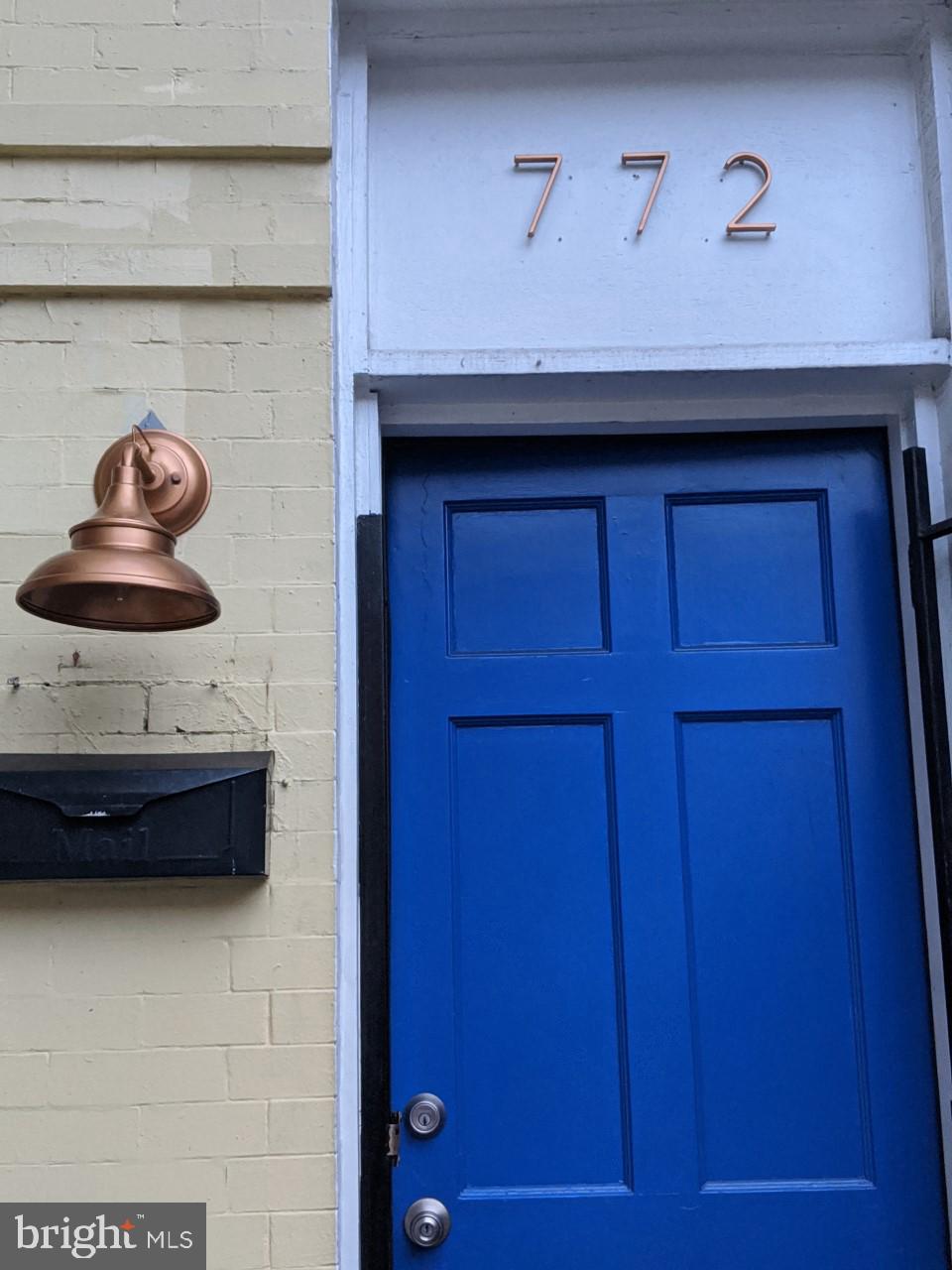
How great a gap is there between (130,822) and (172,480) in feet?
2.21

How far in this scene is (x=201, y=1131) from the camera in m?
2.20

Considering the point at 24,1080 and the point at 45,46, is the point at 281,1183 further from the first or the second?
the point at 45,46

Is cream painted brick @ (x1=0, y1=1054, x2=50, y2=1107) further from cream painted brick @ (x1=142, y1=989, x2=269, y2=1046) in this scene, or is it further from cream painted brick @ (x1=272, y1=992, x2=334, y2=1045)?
cream painted brick @ (x1=272, y1=992, x2=334, y2=1045)

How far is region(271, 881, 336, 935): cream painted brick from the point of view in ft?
7.44

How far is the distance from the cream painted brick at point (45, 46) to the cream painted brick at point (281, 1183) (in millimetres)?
2342

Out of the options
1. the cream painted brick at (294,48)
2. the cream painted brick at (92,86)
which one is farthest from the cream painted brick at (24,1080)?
the cream painted brick at (294,48)

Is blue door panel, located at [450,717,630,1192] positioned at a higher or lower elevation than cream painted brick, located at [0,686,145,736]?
lower

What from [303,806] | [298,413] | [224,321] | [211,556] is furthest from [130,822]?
[224,321]

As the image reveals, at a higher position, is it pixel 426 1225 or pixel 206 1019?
pixel 206 1019

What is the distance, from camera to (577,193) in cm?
272

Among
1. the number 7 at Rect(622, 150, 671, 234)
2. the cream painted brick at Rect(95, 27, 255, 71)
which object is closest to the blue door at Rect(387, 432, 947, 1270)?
the number 7 at Rect(622, 150, 671, 234)

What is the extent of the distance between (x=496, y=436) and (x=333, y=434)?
494mm

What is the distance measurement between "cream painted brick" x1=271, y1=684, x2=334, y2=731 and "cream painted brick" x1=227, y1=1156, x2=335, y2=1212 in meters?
0.84

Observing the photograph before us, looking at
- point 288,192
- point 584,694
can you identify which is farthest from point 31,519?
point 584,694
